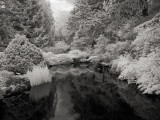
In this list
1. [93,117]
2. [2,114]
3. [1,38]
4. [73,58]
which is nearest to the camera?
[93,117]

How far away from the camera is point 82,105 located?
22.1 feet

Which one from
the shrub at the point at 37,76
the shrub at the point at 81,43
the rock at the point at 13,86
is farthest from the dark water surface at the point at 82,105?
the shrub at the point at 81,43

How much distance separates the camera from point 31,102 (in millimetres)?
7363

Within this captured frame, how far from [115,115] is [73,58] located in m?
18.9

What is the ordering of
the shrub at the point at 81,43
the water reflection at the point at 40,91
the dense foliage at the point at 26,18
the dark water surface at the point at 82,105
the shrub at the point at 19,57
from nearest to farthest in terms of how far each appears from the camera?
the dark water surface at the point at 82,105, the water reflection at the point at 40,91, the shrub at the point at 19,57, the dense foliage at the point at 26,18, the shrub at the point at 81,43

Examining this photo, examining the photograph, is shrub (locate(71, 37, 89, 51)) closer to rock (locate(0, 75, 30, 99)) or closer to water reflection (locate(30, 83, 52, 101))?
water reflection (locate(30, 83, 52, 101))

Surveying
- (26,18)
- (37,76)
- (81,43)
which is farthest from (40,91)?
(81,43)

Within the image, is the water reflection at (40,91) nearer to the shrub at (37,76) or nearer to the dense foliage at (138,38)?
the shrub at (37,76)

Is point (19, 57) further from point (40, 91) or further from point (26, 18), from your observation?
point (26, 18)

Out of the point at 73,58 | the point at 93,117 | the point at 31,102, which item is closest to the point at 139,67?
the point at 93,117

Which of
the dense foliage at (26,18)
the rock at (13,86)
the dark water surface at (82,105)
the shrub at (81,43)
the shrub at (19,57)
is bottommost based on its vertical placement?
the dark water surface at (82,105)

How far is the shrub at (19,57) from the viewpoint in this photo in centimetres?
1047

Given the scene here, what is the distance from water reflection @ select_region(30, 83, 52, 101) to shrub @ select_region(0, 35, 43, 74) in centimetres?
180

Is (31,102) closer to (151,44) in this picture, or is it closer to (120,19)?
(151,44)
